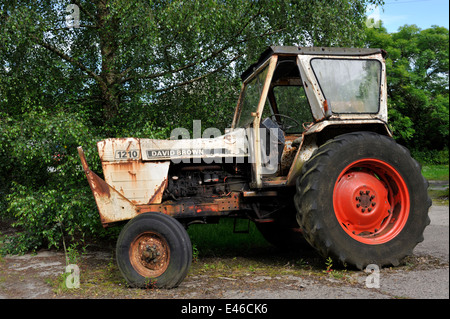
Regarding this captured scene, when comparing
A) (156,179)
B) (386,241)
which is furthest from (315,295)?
(156,179)

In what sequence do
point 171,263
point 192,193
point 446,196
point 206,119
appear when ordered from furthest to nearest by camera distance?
point 446,196, point 206,119, point 192,193, point 171,263

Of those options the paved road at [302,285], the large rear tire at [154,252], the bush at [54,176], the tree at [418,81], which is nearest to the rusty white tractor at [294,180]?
the large rear tire at [154,252]

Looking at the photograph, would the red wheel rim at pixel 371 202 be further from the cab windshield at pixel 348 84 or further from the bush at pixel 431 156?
the bush at pixel 431 156

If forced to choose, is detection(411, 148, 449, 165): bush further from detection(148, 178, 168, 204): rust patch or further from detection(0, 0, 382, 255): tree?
detection(148, 178, 168, 204): rust patch

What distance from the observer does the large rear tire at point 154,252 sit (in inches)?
161

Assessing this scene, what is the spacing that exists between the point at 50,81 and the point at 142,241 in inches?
145

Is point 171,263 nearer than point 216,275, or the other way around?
point 171,263

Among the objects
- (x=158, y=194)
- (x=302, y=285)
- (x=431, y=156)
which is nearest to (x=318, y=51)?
(x=158, y=194)

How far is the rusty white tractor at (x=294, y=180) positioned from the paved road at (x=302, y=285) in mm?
246

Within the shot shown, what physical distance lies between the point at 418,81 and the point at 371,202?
22.3m

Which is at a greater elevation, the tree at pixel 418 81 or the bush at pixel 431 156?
the tree at pixel 418 81

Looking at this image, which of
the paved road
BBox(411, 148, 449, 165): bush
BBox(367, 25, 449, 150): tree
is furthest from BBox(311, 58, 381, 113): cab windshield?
BBox(411, 148, 449, 165): bush

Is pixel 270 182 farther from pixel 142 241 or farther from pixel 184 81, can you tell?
pixel 184 81

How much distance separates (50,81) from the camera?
21.5ft
